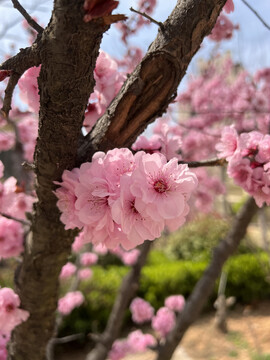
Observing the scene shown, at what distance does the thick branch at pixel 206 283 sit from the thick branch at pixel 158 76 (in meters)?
1.64

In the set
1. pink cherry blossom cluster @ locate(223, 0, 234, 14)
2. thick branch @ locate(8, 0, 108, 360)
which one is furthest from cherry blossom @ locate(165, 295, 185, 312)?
pink cherry blossom cluster @ locate(223, 0, 234, 14)

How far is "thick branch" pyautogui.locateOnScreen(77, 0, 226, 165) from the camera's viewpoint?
82cm

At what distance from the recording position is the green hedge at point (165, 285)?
5520 mm

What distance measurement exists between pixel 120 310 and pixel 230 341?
3.09 m

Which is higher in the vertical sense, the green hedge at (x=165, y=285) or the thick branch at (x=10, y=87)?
the thick branch at (x=10, y=87)

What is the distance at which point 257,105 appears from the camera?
5770mm

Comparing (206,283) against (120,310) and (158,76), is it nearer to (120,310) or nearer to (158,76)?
(120,310)

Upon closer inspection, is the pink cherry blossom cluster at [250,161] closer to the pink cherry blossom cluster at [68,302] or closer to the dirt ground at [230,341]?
the pink cherry blossom cluster at [68,302]

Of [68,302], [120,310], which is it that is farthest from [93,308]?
[120,310]

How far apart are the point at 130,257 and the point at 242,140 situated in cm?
429

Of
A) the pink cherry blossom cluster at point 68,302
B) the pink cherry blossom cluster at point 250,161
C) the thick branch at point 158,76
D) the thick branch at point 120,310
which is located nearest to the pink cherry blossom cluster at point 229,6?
the thick branch at point 158,76

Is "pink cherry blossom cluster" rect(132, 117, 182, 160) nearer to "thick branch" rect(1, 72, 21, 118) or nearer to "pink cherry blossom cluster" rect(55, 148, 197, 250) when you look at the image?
"pink cherry blossom cluster" rect(55, 148, 197, 250)

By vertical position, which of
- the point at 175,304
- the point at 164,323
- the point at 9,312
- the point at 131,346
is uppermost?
the point at 9,312

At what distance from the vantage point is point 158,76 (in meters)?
0.84
